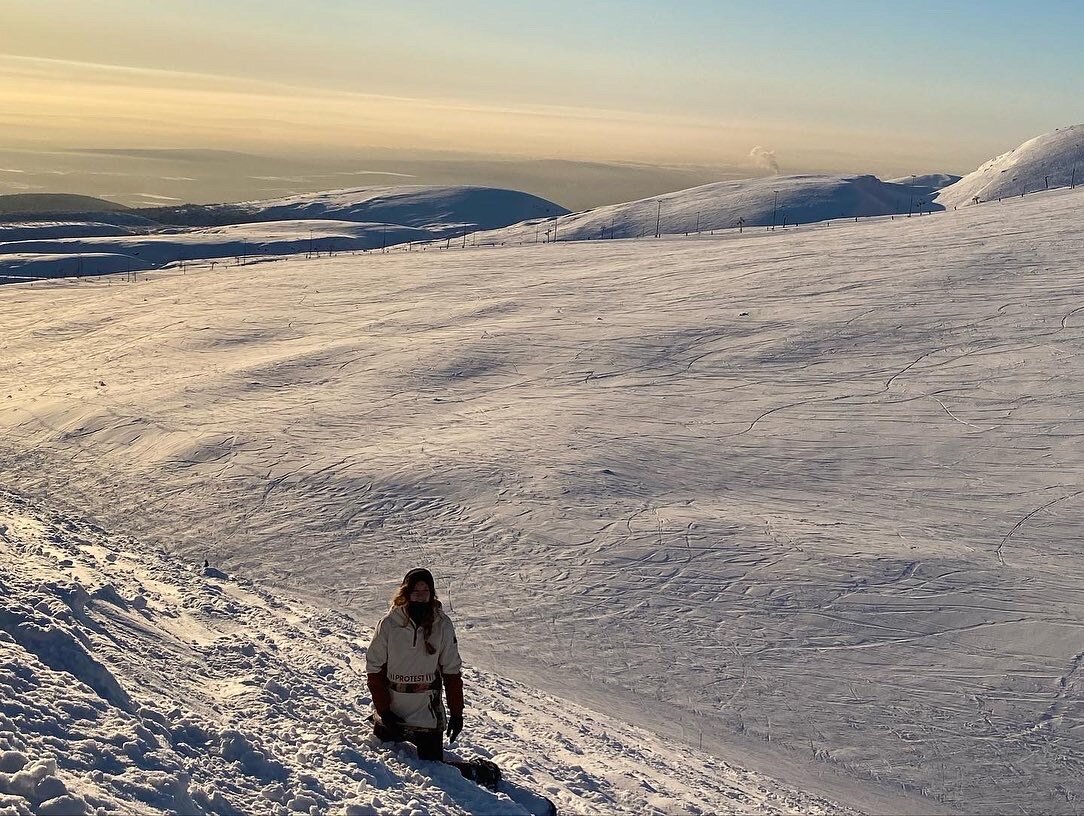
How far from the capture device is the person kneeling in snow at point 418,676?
6246mm

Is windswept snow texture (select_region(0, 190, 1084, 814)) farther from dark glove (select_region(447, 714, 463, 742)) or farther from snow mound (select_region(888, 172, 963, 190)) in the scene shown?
snow mound (select_region(888, 172, 963, 190))

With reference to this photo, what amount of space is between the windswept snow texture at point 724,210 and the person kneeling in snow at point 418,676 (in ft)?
221

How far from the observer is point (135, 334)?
29500 millimetres

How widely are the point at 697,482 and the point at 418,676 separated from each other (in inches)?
373

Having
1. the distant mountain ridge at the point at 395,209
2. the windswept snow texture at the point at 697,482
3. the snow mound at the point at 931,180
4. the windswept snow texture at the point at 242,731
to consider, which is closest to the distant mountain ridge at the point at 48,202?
the distant mountain ridge at the point at 395,209

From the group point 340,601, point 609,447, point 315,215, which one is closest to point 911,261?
point 609,447

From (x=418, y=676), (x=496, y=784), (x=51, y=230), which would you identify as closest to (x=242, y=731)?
(x=418, y=676)

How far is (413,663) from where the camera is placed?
6.34 meters

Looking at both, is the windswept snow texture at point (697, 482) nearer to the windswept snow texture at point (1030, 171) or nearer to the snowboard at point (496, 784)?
the snowboard at point (496, 784)

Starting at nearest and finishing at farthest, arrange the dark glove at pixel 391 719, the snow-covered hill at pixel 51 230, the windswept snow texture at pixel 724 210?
the dark glove at pixel 391 719
the windswept snow texture at pixel 724 210
the snow-covered hill at pixel 51 230

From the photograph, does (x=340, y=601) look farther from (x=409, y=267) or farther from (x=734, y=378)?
(x=409, y=267)

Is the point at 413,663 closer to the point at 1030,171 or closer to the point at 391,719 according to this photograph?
the point at 391,719

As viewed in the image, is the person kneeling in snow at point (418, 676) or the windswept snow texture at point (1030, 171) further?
the windswept snow texture at point (1030, 171)

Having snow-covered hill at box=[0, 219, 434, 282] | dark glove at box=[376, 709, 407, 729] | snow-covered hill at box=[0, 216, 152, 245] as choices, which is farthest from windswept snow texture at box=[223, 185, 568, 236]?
dark glove at box=[376, 709, 407, 729]
